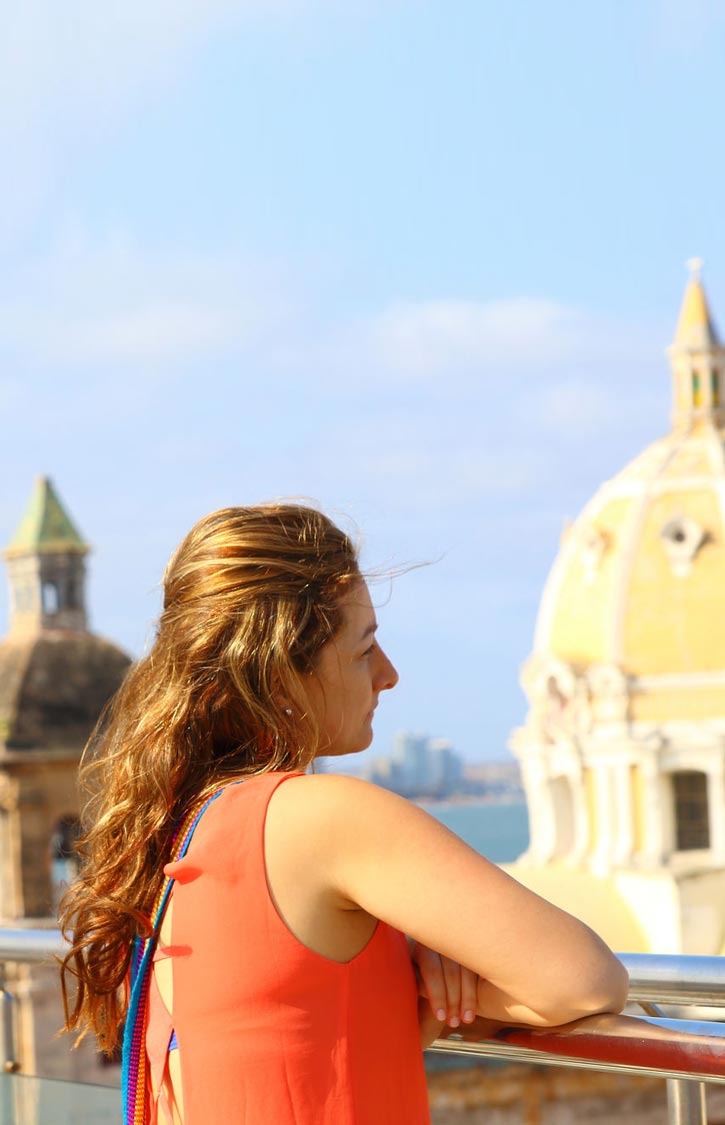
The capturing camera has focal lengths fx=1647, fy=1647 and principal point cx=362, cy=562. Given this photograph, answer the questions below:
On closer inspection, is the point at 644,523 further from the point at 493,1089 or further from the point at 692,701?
the point at 493,1089

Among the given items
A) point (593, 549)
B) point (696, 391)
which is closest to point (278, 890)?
point (593, 549)

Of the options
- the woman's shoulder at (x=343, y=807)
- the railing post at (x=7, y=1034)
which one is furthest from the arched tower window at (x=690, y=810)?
the woman's shoulder at (x=343, y=807)

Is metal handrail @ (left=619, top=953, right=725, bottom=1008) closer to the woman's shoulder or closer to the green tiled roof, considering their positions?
the woman's shoulder

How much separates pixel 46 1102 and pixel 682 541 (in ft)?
79.6

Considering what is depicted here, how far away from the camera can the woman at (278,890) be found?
1.67 meters

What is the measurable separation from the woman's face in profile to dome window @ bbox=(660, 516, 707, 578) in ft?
83.5

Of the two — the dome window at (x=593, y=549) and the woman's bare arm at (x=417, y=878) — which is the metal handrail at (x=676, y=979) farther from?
the dome window at (x=593, y=549)

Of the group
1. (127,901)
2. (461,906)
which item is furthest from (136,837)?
(461,906)

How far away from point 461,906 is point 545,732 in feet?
87.3

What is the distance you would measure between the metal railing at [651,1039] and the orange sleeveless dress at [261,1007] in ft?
0.90

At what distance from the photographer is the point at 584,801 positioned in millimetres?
27172

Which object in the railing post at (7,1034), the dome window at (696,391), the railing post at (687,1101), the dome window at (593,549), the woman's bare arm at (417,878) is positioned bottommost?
the railing post at (7,1034)

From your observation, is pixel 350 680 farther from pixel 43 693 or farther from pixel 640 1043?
pixel 43 693

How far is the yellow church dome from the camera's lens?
86.9 ft
